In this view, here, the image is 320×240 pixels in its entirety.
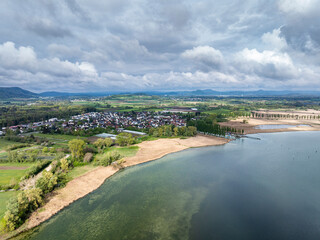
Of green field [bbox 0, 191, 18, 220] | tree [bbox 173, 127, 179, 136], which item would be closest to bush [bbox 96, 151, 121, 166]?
green field [bbox 0, 191, 18, 220]

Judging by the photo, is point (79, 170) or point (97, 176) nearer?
point (97, 176)

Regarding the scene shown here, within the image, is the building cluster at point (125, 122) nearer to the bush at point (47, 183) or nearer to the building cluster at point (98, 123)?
the building cluster at point (98, 123)

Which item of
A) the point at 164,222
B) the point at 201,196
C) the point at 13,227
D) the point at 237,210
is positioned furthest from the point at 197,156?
the point at 13,227

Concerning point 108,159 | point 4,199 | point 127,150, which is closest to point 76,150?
point 108,159

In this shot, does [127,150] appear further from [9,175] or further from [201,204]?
[201,204]

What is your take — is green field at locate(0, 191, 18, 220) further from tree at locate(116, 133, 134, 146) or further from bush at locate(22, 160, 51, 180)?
tree at locate(116, 133, 134, 146)

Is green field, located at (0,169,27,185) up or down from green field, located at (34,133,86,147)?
up
